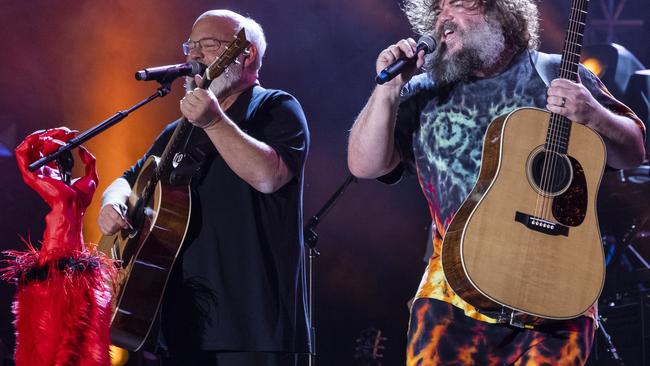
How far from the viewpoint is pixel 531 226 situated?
2.37 metres

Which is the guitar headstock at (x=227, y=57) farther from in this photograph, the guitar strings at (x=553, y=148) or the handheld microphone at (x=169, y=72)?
the guitar strings at (x=553, y=148)

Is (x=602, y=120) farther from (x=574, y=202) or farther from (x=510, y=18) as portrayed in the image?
(x=510, y=18)

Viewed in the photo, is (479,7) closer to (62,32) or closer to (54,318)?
(54,318)

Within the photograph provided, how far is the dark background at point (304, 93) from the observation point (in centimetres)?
571

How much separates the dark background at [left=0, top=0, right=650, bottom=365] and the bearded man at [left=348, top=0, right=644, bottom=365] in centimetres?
342

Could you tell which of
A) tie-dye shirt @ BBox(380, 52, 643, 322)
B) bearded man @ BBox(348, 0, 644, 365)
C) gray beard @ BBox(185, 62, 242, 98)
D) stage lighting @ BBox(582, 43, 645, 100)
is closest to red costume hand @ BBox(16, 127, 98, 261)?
gray beard @ BBox(185, 62, 242, 98)

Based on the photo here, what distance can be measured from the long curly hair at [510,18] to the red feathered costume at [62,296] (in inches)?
58.6

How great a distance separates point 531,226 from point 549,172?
A: 192 millimetres

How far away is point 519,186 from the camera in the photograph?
241 centimetres

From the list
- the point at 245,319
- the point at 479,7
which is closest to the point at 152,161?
the point at 245,319

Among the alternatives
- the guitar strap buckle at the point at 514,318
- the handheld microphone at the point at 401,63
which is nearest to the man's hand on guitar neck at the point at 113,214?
the handheld microphone at the point at 401,63

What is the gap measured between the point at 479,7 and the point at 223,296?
148cm

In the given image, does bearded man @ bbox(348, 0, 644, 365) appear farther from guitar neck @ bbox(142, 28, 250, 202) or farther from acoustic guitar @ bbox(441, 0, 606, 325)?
guitar neck @ bbox(142, 28, 250, 202)

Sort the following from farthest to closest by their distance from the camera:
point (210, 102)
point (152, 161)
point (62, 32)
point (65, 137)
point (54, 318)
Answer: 1. point (62, 32)
2. point (152, 161)
3. point (65, 137)
4. point (210, 102)
5. point (54, 318)
